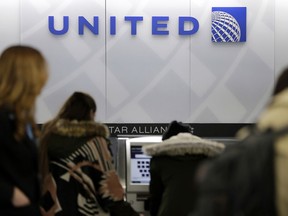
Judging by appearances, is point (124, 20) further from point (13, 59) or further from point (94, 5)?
point (13, 59)

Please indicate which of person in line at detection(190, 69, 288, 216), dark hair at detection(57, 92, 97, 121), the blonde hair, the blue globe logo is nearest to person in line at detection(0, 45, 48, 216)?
the blonde hair

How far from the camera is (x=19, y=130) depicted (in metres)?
2.22

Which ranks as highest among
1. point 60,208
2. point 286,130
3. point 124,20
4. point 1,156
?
point 124,20

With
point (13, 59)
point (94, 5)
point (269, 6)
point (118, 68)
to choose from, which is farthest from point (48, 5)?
point (13, 59)

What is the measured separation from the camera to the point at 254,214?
160 centimetres

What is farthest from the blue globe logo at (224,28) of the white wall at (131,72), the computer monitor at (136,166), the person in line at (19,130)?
the person in line at (19,130)

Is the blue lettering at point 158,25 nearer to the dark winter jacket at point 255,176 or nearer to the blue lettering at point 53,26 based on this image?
the blue lettering at point 53,26

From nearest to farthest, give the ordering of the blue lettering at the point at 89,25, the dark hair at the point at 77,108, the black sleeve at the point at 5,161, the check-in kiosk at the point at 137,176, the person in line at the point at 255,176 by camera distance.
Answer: the person in line at the point at 255,176 < the black sleeve at the point at 5,161 < the dark hair at the point at 77,108 < the check-in kiosk at the point at 137,176 < the blue lettering at the point at 89,25

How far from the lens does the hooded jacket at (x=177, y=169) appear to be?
3404 millimetres

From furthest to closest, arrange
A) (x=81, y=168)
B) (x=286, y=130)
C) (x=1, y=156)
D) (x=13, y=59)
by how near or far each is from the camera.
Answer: (x=81, y=168) < (x=13, y=59) < (x=1, y=156) < (x=286, y=130)

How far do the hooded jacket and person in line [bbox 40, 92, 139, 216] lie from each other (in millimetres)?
271

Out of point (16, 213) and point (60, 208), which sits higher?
A: point (16, 213)

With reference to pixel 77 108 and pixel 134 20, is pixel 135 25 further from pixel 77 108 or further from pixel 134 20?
pixel 77 108

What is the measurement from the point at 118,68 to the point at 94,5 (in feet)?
2.61
